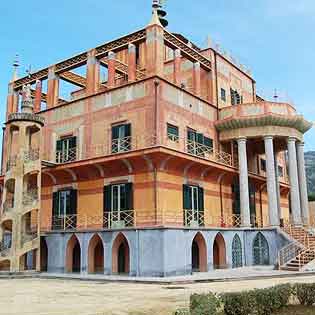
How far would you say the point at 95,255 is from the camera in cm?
2372

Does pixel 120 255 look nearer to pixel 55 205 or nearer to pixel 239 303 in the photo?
pixel 55 205

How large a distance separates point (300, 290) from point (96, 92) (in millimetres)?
18657

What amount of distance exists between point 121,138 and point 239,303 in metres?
16.0

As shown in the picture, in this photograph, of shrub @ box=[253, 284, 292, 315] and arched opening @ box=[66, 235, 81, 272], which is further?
arched opening @ box=[66, 235, 81, 272]

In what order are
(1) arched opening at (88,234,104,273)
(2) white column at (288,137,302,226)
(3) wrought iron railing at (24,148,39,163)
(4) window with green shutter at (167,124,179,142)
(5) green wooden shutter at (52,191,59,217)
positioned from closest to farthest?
(1) arched opening at (88,234,104,273) → (4) window with green shutter at (167,124,179,142) → (3) wrought iron railing at (24,148,39,163) → (5) green wooden shutter at (52,191,59,217) → (2) white column at (288,137,302,226)

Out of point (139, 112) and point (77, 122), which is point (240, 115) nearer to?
point (139, 112)

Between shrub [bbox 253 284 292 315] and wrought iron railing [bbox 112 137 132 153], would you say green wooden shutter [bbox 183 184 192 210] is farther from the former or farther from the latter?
shrub [bbox 253 284 292 315]

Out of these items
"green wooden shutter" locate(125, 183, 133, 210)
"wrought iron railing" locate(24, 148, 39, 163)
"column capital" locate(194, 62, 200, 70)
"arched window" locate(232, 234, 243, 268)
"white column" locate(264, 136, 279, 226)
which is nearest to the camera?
"green wooden shutter" locate(125, 183, 133, 210)

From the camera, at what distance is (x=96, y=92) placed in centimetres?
2545

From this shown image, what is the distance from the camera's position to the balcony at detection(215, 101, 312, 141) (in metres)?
26.3

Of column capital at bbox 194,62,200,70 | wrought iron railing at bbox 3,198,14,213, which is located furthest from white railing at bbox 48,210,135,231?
column capital at bbox 194,62,200,70

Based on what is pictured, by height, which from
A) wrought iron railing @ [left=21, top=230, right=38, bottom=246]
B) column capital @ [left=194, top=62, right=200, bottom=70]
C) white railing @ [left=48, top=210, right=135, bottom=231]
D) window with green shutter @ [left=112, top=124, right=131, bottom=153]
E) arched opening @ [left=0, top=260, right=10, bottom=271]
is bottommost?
arched opening @ [left=0, top=260, right=10, bottom=271]

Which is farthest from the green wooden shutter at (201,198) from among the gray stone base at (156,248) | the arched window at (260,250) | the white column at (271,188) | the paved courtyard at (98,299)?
the paved courtyard at (98,299)

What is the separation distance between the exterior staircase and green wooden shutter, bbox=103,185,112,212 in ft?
32.5
